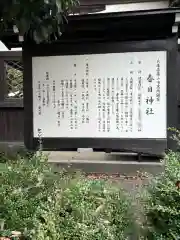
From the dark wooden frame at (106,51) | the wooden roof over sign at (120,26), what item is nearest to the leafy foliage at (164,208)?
the dark wooden frame at (106,51)

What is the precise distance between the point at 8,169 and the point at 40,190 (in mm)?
518

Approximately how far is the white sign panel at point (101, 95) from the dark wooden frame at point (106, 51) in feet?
0.29

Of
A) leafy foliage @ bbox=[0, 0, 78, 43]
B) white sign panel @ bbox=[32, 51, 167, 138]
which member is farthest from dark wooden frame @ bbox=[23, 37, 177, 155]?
leafy foliage @ bbox=[0, 0, 78, 43]

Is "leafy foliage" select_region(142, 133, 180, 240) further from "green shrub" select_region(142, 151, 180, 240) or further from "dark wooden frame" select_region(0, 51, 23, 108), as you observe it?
"dark wooden frame" select_region(0, 51, 23, 108)

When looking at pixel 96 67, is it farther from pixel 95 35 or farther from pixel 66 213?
pixel 66 213

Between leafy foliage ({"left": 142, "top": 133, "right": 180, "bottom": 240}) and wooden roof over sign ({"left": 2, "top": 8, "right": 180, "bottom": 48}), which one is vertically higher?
wooden roof over sign ({"left": 2, "top": 8, "right": 180, "bottom": 48})

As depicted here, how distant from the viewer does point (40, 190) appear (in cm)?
358

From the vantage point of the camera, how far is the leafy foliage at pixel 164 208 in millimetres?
2934

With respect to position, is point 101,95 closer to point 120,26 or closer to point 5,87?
point 120,26

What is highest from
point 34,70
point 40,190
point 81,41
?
point 81,41

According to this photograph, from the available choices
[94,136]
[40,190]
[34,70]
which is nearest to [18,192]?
[40,190]

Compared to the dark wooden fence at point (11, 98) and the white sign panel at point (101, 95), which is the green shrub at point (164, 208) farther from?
the dark wooden fence at point (11, 98)

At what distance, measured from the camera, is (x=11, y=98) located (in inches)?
415

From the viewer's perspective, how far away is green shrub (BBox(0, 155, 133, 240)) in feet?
9.68
